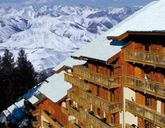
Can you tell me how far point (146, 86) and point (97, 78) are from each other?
807 cm

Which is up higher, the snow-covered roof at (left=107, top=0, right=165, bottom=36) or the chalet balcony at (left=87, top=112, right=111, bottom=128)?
the snow-covered roof at (left=107, top=0, right=165, bottom=36)

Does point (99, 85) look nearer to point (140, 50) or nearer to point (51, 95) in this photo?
point (140, 50)

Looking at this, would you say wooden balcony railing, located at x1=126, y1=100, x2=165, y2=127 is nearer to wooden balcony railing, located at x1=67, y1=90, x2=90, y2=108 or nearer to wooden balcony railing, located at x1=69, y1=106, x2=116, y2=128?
wooden balcony railing, located at x1=69, y1=106, x2=116, y2=128

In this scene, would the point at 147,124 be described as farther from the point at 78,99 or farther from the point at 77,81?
the point at 77,81

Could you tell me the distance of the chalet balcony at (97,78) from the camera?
38.3 metres

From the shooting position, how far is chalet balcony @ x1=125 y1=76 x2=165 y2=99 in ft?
106

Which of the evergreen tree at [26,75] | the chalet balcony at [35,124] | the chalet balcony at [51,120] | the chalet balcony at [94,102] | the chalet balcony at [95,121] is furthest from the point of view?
the evergreen tree at [26,75]

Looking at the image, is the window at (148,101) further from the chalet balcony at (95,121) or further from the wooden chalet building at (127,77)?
the chalet balcony at (95,121)

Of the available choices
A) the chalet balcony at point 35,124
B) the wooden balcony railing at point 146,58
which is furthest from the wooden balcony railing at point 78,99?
the chalet balcony at point 35,124

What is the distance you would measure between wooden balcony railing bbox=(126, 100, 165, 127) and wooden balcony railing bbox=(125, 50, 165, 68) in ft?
11.1

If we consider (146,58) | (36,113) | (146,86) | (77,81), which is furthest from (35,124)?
(146,58)

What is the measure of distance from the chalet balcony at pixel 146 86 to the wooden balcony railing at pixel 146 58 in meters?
1.37

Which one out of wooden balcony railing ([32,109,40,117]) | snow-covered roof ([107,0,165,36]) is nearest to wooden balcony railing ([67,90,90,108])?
snow-covered roof ([107,0,165,36])

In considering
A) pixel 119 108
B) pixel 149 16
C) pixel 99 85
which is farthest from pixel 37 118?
pixel 149 16
